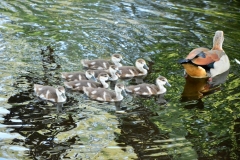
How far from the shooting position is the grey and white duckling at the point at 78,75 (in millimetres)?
6707

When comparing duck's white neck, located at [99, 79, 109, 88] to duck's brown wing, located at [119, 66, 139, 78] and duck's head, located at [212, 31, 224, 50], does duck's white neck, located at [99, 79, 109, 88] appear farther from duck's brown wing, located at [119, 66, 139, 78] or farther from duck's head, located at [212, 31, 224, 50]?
duck's head, located at [212, 31, 224, 50]

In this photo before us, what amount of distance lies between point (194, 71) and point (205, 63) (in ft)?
0.82

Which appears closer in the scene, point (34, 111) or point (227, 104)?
point (34, 111)

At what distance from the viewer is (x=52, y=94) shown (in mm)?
6074

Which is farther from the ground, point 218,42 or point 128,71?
point 218,42

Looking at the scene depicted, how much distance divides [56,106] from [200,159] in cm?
191

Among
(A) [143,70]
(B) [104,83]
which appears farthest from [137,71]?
(B) [104,83]

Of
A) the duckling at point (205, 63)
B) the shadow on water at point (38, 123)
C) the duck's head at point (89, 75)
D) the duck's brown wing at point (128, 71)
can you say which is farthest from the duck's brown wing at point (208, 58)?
the shadow on water at point (38, 123)

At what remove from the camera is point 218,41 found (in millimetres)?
8219

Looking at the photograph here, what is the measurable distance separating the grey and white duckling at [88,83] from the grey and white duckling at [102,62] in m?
0.53

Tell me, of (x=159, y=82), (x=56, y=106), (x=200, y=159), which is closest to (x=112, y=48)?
(x=159, y=82)

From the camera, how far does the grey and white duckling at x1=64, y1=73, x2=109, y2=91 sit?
21.3 ft

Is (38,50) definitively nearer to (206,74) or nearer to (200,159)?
(206,74)

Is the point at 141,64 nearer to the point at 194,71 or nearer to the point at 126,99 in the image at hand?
the point at 194,71
